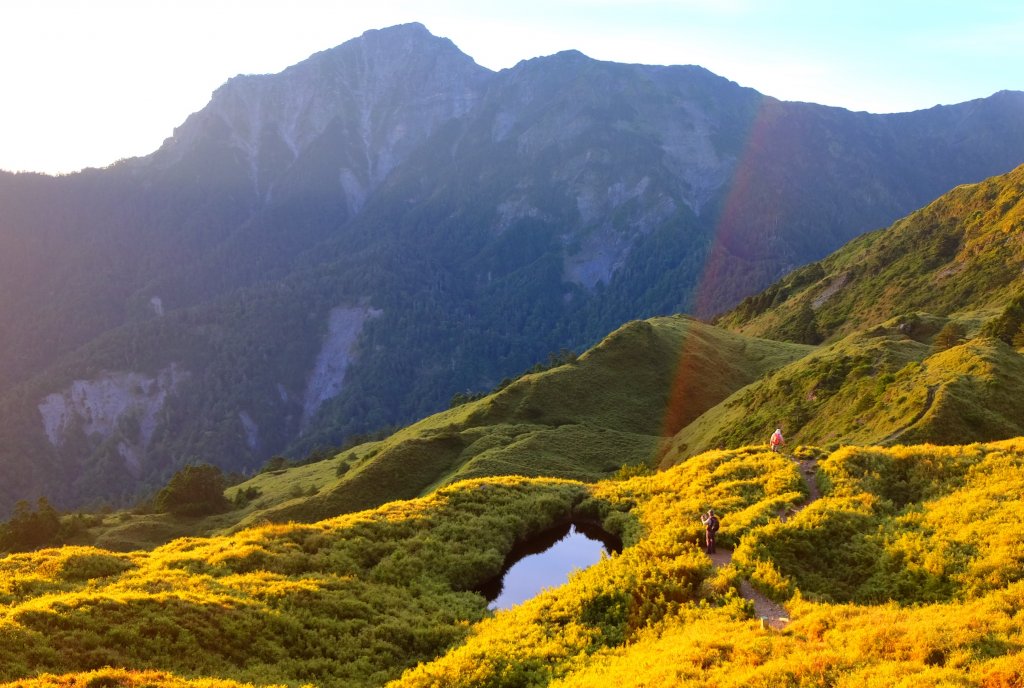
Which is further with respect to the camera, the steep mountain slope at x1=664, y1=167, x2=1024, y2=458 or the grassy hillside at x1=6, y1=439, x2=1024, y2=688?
the steep mountain slope at x1=664, y1=167, x2=1024, y2=458

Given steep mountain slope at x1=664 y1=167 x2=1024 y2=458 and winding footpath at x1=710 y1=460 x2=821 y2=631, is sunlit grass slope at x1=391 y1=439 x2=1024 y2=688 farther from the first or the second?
steep mountain slope at x1=664 y1=167 x2=1024 y2=458

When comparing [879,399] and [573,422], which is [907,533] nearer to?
[879,399]

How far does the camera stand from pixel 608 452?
73.4 meters

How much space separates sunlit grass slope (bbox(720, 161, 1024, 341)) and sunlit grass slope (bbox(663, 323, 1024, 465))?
3987 cm

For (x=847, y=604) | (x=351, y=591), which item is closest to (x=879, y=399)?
(x=847, y=604)

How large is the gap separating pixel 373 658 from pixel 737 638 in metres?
13.9

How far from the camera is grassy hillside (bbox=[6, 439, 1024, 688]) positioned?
1922 cm

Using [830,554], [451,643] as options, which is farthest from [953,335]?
[451,643]

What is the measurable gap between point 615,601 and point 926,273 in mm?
120014

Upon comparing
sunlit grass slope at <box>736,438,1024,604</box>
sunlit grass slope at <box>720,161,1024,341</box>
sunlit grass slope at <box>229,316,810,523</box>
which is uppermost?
sunlit grass slope at <box>720,161,1024,341</box>

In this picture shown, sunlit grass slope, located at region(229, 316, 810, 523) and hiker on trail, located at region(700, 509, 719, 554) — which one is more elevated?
hiker on trail, located at region(700, 509, 719, 554)

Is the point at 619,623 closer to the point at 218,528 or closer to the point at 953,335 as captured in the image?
the point at 953,335

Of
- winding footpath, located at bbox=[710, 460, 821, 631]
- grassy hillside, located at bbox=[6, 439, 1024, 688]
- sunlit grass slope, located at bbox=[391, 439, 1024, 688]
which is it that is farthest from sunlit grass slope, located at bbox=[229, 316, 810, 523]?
sunlit grass slope, located at bbox=[391, 439, 1024, 688]

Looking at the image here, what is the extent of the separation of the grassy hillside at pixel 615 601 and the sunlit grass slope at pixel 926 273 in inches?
3077
